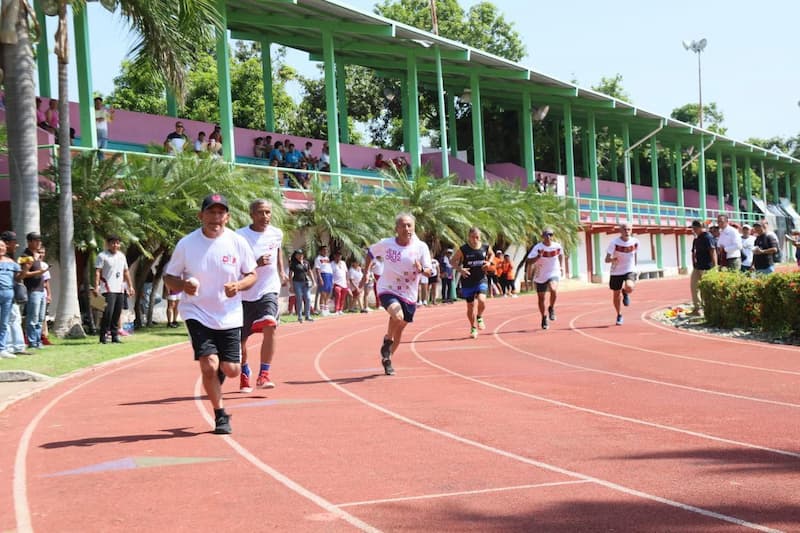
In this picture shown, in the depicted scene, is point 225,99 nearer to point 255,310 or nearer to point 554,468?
point 255,310

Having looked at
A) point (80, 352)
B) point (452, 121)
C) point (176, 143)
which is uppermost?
point (452, 121)

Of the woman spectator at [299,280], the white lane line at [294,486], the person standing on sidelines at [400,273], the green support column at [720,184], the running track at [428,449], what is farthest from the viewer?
the green support column at [720,184]

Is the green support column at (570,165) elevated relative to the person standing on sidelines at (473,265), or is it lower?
elevated

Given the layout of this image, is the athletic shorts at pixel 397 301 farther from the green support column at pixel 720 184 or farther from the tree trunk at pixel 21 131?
the green support column at pixel 720 184

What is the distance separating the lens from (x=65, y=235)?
749 inches

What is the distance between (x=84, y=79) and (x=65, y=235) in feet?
21.2

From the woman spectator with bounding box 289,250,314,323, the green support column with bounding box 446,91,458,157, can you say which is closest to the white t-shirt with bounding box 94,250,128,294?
the woman spectator with bounding box 289,250,314,323

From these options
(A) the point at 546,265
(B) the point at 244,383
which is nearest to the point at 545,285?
(A) the point at 546,265

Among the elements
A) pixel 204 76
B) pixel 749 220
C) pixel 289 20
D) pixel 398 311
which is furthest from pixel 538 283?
pixel 749 220

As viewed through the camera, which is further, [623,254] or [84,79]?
[84,79]

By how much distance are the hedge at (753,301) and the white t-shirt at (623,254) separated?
4.64 ft

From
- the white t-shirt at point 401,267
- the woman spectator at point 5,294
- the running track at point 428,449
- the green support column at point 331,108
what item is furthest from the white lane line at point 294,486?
the green support column at point 331,108

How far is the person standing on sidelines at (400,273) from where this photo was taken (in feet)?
40.1

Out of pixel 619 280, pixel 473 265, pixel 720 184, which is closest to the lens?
pixel 473 265
